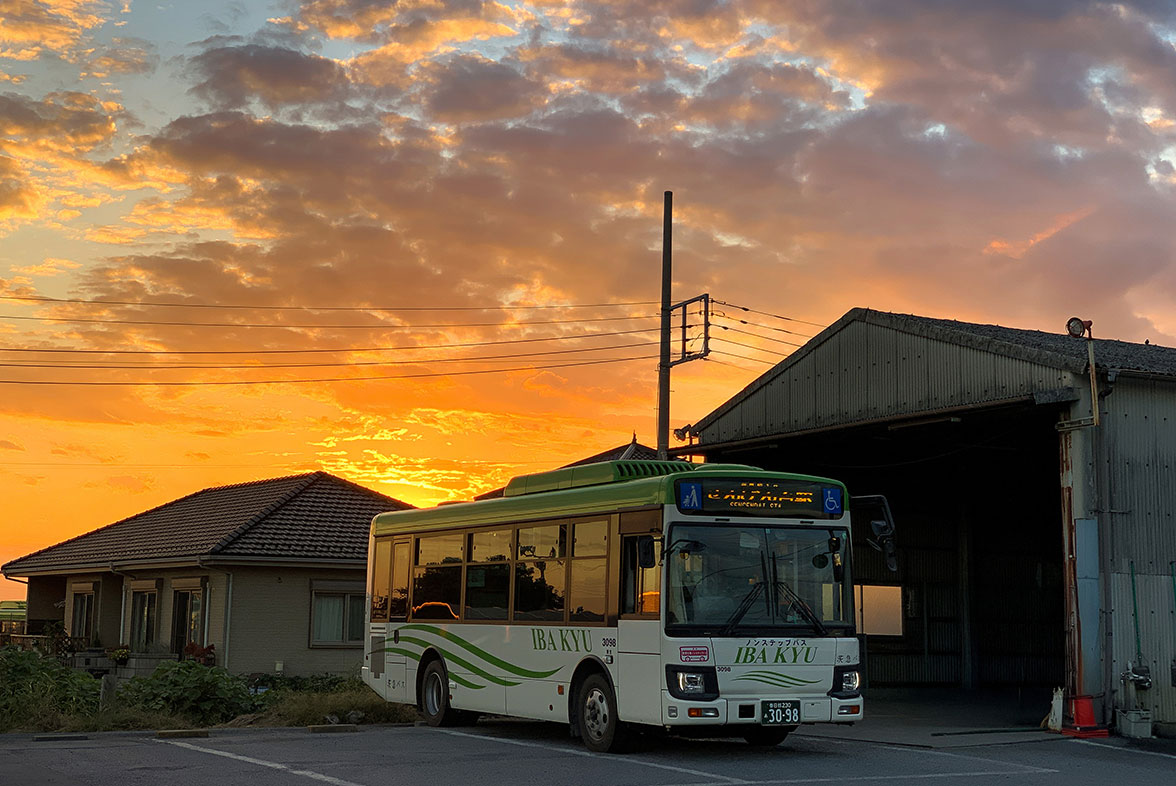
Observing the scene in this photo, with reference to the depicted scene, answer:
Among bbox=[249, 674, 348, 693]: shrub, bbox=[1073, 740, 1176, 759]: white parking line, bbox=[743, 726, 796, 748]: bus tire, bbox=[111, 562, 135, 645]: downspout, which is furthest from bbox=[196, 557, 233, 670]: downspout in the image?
bbox=[1073, 740, 1176, 759]: white parking line

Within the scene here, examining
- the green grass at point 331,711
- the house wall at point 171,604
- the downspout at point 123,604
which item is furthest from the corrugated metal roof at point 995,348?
the downspout at point 123,604

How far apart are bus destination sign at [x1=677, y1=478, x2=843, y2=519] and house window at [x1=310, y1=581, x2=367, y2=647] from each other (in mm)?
19866

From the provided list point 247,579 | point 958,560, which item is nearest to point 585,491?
point 958,560

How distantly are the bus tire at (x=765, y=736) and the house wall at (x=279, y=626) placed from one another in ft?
60.6

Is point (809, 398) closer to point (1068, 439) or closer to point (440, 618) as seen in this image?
point (1068, 439)

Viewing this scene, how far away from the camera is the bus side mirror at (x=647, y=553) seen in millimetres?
14562

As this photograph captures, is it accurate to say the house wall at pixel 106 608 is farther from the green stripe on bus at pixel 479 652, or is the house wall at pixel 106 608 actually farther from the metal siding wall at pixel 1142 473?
the metal siding wall at pixel 1142 473

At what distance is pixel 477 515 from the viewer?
60.2ft

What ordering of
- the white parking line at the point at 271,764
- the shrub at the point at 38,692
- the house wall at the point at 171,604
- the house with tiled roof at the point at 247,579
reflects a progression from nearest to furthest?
the white parking line at the point at 271,764, the shrub at the point at 38,692, the house with tiled roof at the point at 247,579, the house wall at the point at 171,604

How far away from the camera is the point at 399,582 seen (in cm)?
2044

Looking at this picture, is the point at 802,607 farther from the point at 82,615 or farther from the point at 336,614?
the point at 82,615

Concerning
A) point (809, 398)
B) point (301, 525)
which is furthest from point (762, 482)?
point (301, 525)

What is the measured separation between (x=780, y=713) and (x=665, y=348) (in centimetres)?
1307

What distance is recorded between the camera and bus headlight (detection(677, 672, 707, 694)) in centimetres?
1426
